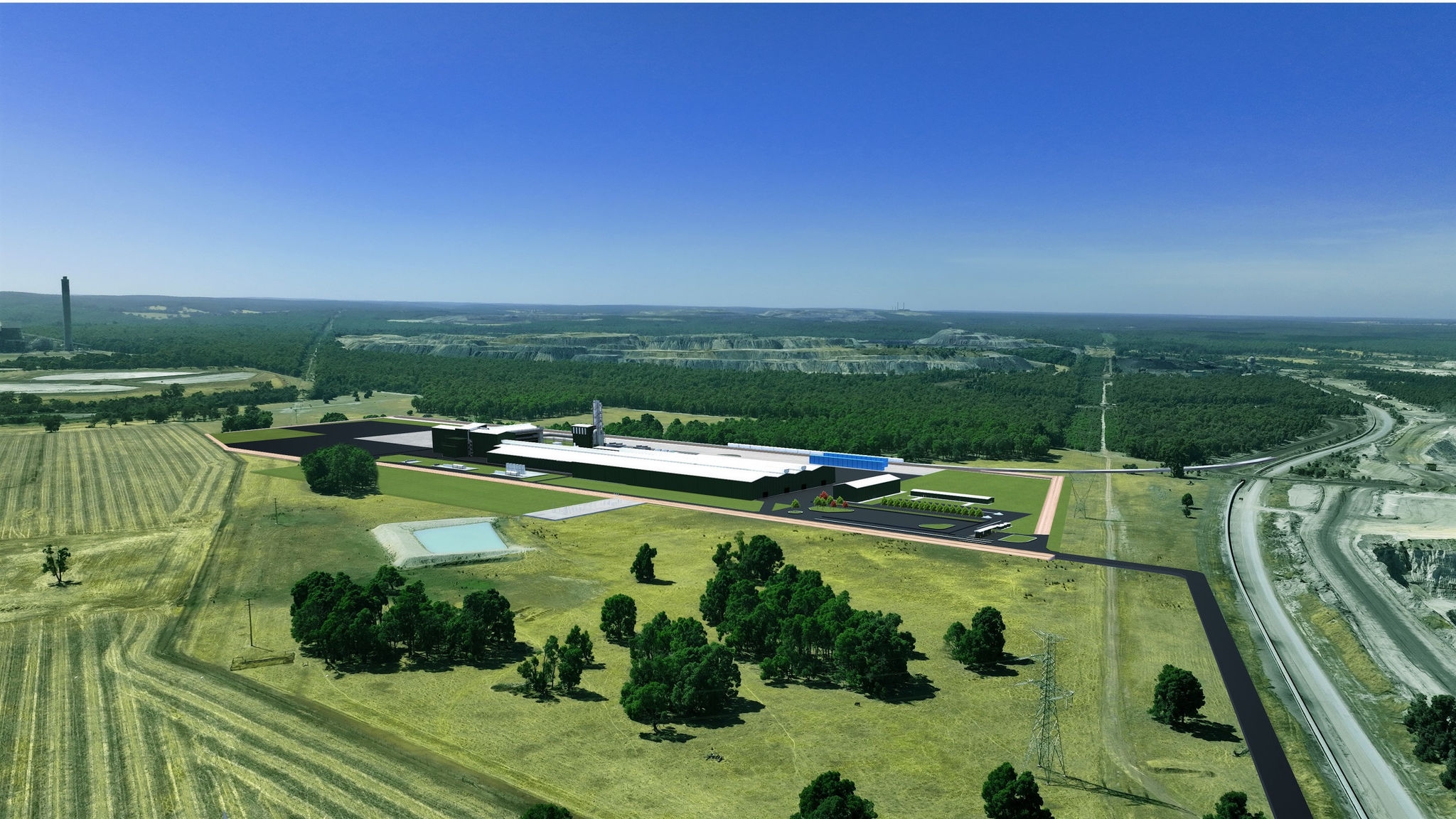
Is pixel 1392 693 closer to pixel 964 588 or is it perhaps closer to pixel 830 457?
pixel 964 588

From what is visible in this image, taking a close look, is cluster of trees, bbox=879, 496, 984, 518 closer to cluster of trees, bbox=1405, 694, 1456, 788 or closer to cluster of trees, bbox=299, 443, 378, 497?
cluster of trees, bbox=1405, 694, 1456, 788

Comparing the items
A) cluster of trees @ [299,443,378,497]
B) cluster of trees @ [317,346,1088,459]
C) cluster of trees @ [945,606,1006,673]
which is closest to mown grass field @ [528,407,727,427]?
cluster of trees @ [317,346,1088,459]

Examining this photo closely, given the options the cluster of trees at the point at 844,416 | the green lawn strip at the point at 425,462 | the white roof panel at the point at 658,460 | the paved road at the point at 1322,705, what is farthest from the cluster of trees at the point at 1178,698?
the green lawn strip at the point at 425,462

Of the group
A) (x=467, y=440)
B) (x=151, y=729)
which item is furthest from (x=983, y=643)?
(x=467, y=440)

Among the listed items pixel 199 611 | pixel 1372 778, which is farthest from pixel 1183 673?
pixel 199 611

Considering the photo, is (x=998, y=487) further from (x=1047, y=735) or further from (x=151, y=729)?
(x=151, y=729)

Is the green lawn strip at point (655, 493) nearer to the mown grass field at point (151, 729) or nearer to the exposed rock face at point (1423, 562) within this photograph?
the mown grass field at point (151, 729)
